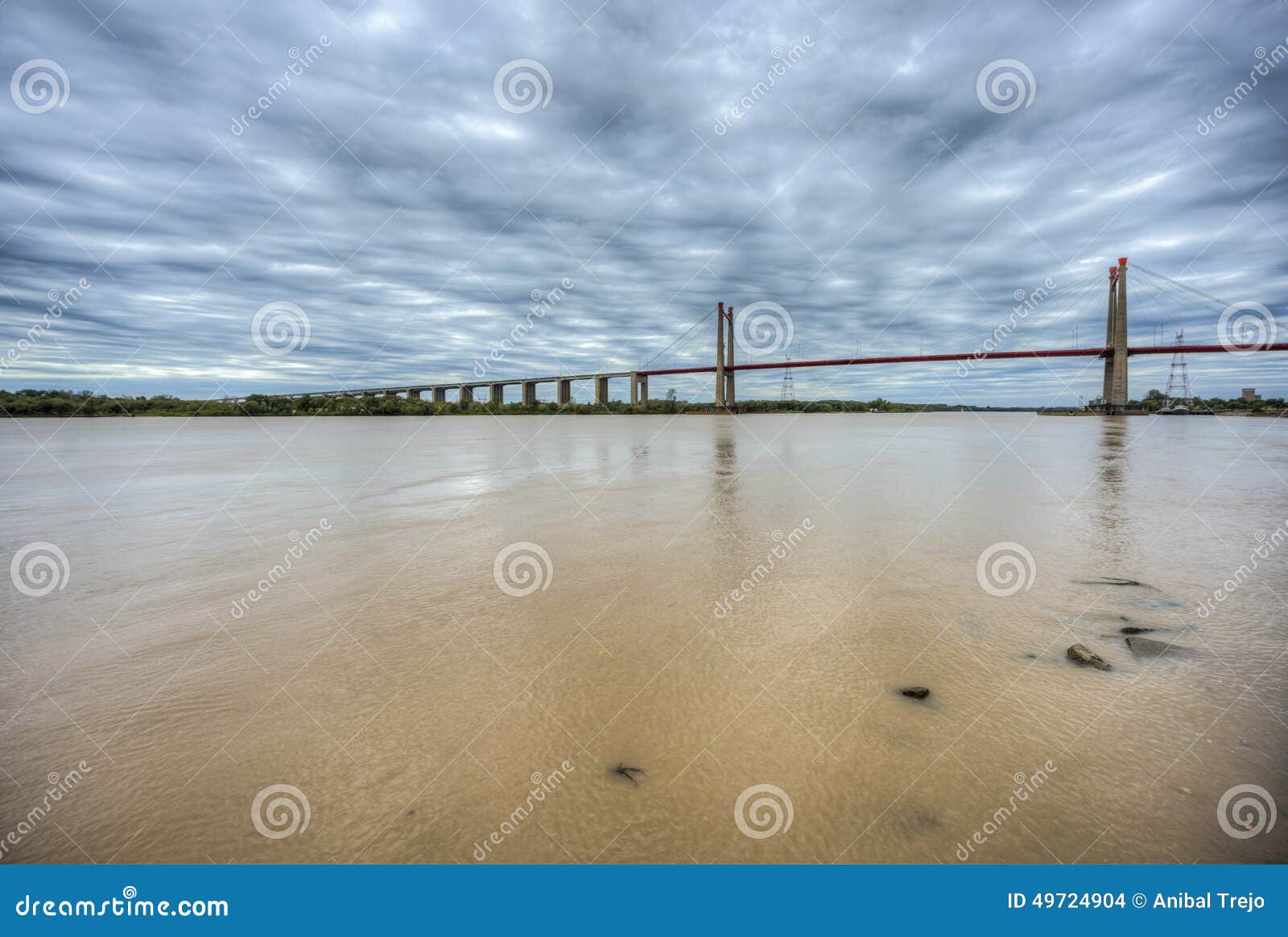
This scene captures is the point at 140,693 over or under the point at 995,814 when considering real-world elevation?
over

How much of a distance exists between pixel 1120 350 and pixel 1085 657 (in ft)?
177

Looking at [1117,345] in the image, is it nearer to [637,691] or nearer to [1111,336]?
[1111,336]

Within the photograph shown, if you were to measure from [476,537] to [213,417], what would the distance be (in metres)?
77.9

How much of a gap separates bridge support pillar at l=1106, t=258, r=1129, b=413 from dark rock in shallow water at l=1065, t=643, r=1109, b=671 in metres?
53.6

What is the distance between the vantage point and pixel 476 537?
20.4 ft

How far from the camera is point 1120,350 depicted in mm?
42688

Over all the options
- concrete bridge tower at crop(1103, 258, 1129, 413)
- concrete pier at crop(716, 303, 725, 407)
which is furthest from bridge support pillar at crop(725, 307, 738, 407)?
concrete bridge tower at crop(1103, 258, 1129, 413)

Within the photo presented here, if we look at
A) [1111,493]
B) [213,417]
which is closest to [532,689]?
[1111,493]

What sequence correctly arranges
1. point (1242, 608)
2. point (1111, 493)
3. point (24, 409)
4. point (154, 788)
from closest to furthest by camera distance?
point (154, 788) < point (1242, 608) < point (1111, 493) < point (24, 409)

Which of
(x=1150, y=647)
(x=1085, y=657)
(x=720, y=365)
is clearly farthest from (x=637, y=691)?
(x=720, y=365)

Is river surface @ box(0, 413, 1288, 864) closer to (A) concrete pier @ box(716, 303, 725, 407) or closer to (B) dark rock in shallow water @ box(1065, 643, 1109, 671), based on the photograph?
(B) dark rock in shallow water @ box(1065, 643, 1109, 671)

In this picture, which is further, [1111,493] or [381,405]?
[381,405]

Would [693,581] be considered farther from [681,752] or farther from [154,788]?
[154,788]

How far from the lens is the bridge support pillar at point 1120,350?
43.1 m
